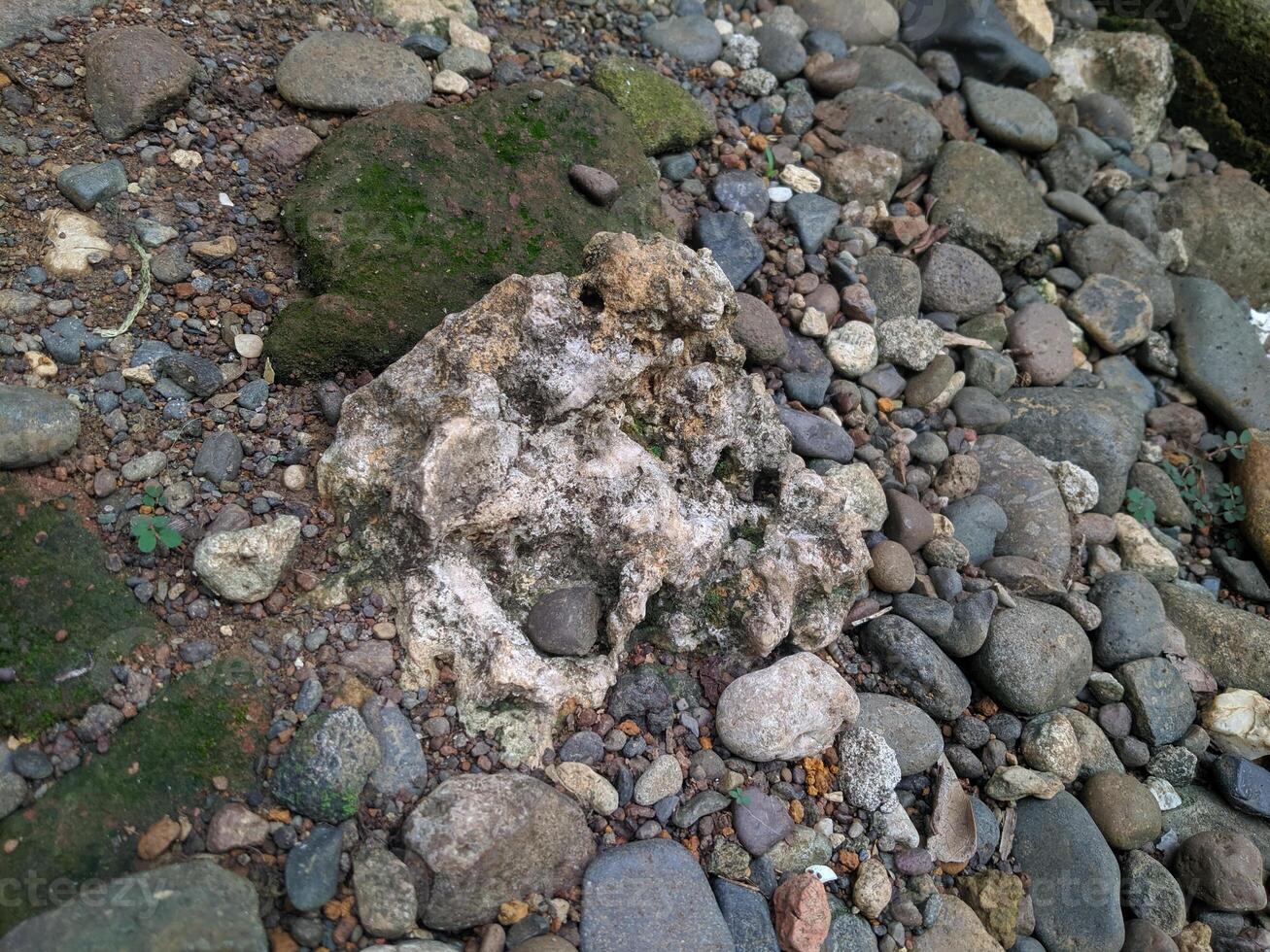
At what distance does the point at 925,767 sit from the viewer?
321 centimetres

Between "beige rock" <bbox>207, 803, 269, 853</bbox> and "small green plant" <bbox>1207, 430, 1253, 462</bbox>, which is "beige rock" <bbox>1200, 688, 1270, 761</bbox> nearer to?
"small green plant" <bbox>1207, 430, 1253, 462</bbox>

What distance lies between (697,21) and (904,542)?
292 centimetres

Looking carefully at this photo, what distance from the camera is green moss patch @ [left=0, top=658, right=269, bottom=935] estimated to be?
7.39 feet

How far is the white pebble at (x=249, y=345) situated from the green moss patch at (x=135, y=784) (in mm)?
1081

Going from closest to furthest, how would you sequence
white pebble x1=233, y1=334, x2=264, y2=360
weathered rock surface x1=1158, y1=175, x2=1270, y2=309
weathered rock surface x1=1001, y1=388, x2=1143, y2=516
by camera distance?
white pebble x1=233, y1=334, x2=264, y2=360, weathered rock surface x1=1001, y1=388, x2=1143, y2=516, weathered rock surface x1=1158, y1=175, x2=1270, y2=309

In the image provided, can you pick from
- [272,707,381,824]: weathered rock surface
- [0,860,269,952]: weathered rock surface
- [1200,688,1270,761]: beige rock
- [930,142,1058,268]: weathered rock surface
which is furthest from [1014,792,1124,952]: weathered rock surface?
[930,142,1058,268]: weathered rock surface

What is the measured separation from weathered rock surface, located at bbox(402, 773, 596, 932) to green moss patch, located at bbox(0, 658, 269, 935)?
52 cm

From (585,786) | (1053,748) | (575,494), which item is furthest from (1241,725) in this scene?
(575,494)

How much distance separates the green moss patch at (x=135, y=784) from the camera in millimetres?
2254

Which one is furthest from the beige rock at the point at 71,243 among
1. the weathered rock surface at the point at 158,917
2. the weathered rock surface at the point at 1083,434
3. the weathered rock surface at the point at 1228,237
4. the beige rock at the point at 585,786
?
the weathered rock surface at the point at 1228,237

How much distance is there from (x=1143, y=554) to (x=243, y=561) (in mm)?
3627

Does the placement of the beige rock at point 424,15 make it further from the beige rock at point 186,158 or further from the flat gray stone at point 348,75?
the beige rock at point 186,158

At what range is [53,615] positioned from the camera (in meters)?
2.58

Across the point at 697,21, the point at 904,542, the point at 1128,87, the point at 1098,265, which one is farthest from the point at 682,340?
the point at 1128,87
